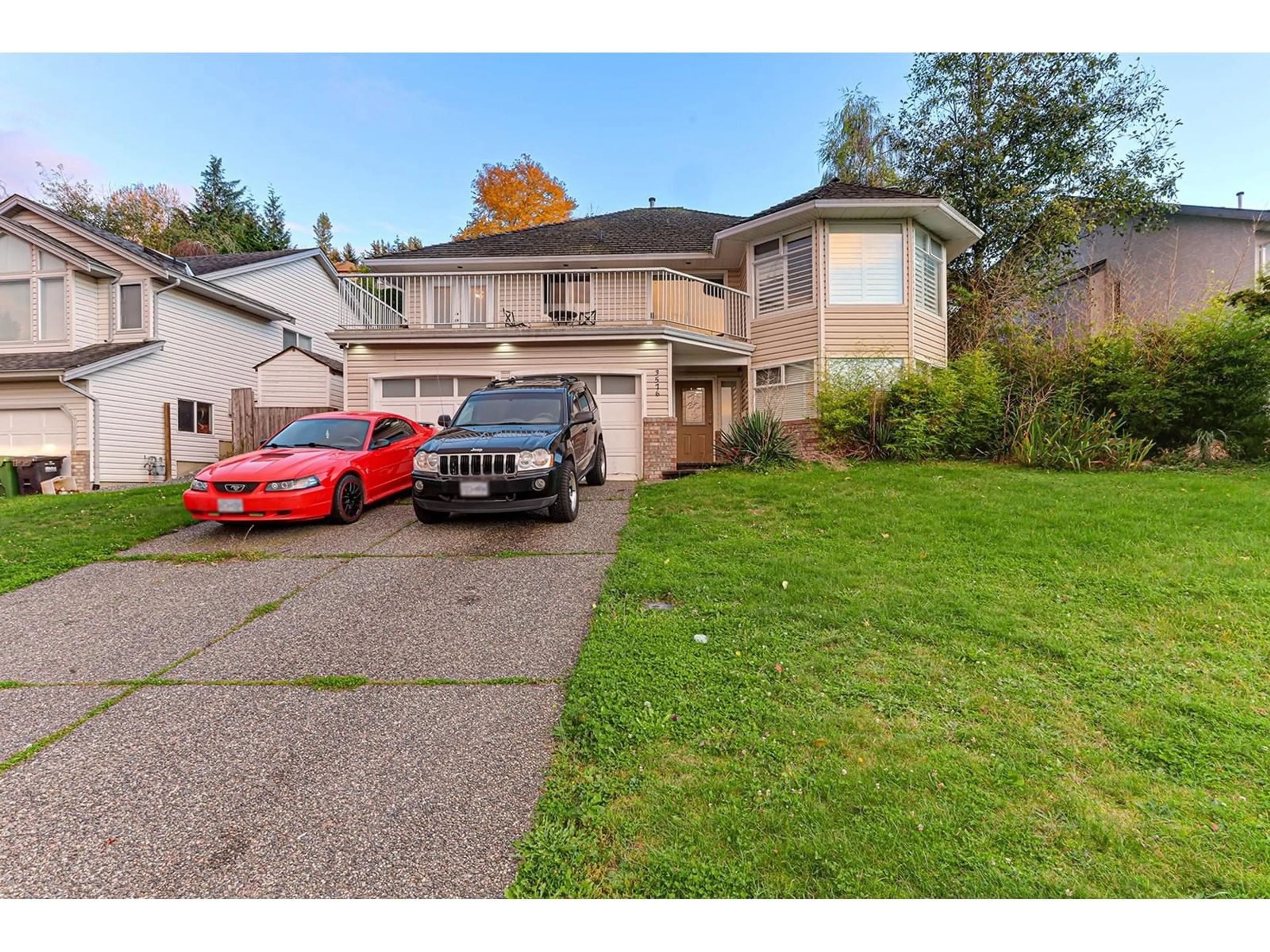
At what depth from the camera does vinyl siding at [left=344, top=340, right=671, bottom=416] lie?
1188cm

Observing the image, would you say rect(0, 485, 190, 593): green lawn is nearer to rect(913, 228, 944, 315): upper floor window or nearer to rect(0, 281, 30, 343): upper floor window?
rect(0, 281, 30, 343): upper floor window

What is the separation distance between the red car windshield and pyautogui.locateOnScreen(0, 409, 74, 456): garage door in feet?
28.8

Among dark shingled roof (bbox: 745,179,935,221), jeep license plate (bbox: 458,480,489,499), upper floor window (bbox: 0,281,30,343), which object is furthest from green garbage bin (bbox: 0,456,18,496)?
dark shingled roof (bbox: 745,179,935,221)

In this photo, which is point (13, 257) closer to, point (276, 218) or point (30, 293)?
point (30, 293)

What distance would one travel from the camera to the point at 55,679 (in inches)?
139

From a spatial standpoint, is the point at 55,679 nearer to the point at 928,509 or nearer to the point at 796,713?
the point at 796,713

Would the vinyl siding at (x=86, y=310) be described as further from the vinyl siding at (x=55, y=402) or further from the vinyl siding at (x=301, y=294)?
the vinyl siding at (x=301, y=294)

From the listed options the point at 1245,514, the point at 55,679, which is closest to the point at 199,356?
the point at 55,679

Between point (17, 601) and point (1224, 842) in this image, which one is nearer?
point (1224, 842)

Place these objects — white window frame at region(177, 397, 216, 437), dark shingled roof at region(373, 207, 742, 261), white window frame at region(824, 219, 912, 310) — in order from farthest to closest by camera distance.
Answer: dark shingled roof at region(373, 207, 742, 261), white window frame at region(177, 397, 216, 437), white window frame at region(824, 219, 912, 310)

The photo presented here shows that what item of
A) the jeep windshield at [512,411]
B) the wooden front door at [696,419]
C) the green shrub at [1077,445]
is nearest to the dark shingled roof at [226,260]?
the jeep windshield at [512,411]

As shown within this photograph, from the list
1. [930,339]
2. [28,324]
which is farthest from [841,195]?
[28,324]

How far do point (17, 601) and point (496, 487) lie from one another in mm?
4451

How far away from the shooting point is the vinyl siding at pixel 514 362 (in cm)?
1188
